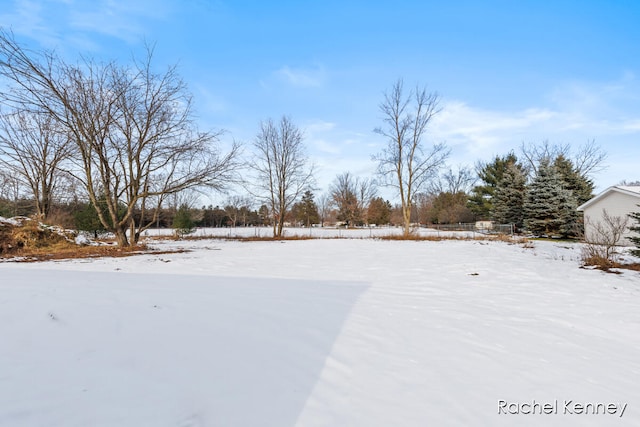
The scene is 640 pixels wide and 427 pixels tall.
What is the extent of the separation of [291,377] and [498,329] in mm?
2558

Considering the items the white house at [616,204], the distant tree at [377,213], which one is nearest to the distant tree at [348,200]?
the distant tree at [377,213]

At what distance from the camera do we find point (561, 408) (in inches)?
78.4

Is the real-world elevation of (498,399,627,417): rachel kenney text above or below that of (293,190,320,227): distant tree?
below

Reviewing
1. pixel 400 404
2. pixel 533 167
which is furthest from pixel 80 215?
pixel 533 167

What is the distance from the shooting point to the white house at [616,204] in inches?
619

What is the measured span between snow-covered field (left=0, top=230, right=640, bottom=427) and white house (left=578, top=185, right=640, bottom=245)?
627 inches

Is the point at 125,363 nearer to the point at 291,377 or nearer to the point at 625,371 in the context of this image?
the point at 291,377

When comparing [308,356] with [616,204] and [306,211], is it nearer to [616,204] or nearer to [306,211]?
[616,204]

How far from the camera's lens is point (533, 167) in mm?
32219

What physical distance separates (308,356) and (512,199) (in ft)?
95.1

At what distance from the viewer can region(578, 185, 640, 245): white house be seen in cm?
1572

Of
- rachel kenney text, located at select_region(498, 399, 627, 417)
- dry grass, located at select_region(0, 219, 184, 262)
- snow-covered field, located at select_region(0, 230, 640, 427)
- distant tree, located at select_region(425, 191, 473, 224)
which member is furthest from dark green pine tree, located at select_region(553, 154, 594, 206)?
dry grass, located at select_region(0, 219, 184, 262)

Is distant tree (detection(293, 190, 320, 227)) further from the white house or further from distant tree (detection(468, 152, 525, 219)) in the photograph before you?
the white house

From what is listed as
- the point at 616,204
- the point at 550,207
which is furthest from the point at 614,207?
the point at 550,207
